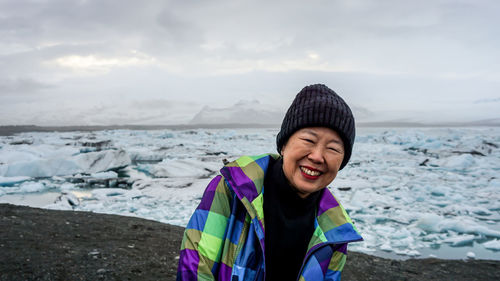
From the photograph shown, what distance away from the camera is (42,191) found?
22.1 feet

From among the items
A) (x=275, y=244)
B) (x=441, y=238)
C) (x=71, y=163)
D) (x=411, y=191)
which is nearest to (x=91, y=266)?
(x=275, y=244)

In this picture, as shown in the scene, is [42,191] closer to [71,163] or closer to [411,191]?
[71,163]

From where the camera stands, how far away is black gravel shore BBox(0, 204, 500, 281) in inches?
95.1

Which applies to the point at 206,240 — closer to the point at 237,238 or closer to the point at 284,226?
the point at 237,238

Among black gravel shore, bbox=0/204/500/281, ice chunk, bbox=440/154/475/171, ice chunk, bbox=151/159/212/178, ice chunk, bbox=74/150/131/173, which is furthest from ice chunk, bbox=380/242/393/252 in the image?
ice chunk, bbox=74/150/131/173

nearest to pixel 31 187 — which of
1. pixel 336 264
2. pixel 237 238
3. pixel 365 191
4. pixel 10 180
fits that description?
pixel 10 180

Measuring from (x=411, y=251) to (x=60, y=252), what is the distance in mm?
3725

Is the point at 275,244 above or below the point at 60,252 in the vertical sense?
above

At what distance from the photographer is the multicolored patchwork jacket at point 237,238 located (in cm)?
128

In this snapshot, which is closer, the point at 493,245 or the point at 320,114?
the point at 320,114

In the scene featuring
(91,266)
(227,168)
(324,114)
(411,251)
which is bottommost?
(411,251)

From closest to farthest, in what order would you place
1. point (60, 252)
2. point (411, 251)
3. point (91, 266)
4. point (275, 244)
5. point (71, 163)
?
point (275, 244)
point (91, 266)
point (60, 252)
point (411, 251)
point (71, 163)

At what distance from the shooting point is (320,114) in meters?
1.38

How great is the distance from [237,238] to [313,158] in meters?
0.46
